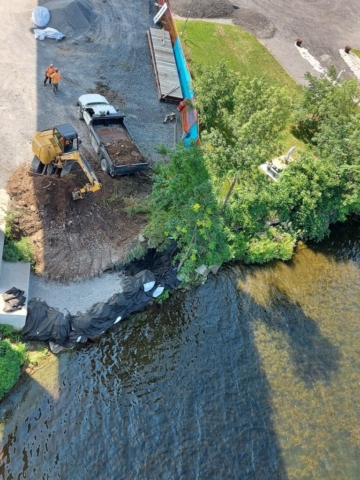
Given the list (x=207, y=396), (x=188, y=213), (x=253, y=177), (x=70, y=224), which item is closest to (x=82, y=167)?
(x=70, y=224)

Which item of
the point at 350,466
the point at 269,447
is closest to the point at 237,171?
the point at 269,447

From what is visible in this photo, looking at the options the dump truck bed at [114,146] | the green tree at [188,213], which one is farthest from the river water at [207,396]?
the dump truck bed at [114,146]

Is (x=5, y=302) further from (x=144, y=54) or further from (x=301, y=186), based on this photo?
(x=144, y=54)

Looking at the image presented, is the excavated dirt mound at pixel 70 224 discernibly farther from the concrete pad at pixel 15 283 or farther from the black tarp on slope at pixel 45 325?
the black tarp on slope at pixel 45 325

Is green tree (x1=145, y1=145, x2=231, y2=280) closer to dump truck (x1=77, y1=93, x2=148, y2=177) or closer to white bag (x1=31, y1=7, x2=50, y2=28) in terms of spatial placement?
dump truck (x1=77, y1=93, x2=148, y2=177)

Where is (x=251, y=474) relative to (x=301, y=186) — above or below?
below

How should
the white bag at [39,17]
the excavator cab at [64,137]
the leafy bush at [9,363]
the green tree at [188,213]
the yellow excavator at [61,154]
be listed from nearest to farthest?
the leafy bush at [9,363], the green tree at [188,213], the excavator cab at [64,137], the yellow excavator at [61,154], the white bag at [39,17]
